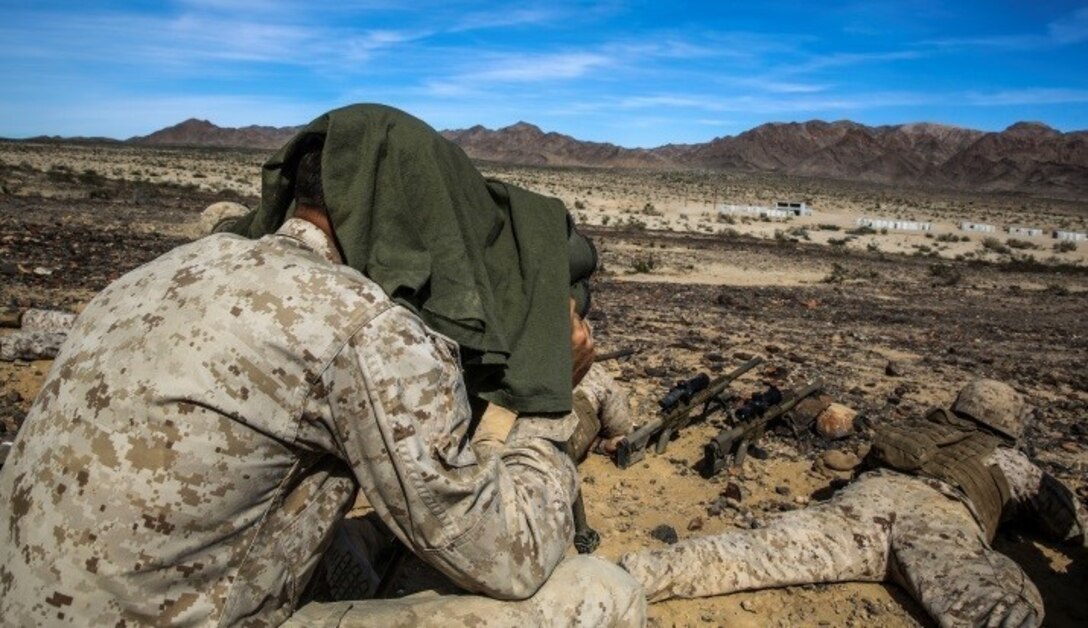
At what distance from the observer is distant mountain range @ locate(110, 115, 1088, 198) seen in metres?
104

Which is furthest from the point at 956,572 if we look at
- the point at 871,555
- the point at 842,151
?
the point at 842,151

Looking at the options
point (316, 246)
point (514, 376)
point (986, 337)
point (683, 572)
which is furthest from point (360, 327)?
point (986, 337)

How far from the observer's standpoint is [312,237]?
179 cm

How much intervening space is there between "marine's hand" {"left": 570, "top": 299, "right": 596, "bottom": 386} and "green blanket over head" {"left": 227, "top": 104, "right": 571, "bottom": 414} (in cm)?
8

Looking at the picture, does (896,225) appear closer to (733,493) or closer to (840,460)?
(840,460)

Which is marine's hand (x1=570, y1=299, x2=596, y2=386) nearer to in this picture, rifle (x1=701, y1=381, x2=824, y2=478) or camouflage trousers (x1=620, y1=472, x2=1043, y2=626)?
camouflage trousers (x1=620, y1=472, x2=1043, y2=626)

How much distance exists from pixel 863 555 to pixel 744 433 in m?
1.35

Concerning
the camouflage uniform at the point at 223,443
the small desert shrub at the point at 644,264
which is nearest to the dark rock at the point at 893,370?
the camouflage uniform at the point at 223,443

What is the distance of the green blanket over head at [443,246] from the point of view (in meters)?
1.75

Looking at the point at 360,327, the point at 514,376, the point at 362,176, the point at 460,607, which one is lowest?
the point at 460,607

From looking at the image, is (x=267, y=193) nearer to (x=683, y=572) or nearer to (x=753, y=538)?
(x=683, y=572)

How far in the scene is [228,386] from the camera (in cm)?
151

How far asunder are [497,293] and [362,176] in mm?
510

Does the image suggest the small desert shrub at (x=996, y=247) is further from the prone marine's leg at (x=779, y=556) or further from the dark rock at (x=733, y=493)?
the prone marine's leg at (x=779, y=556)
